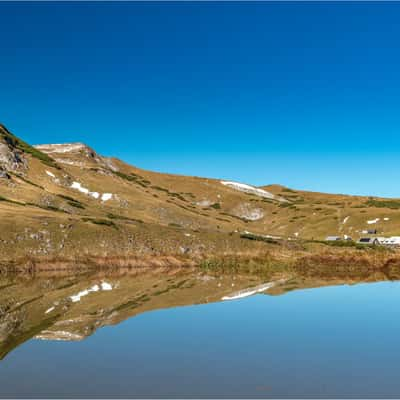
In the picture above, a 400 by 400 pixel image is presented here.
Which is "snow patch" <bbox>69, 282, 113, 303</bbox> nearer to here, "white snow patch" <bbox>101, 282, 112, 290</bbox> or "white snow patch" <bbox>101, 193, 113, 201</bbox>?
"white snow patch" <bbox>101, 282, 112, 290</bbox>

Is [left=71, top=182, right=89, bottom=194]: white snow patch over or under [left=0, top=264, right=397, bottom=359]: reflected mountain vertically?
over

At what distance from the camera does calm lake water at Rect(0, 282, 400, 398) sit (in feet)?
61.6

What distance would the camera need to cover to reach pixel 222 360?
76.0 ft

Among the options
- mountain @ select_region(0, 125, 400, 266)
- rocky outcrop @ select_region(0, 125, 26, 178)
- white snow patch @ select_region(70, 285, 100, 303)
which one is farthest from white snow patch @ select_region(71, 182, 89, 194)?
white snow patch @ select_region(70, 285, 100, 303)

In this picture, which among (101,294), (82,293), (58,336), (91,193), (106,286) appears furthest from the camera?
(91,193)

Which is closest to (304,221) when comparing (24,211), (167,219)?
(167,219)

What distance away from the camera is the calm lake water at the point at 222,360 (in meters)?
18.8

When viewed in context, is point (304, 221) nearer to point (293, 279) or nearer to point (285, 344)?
point (293, 279)

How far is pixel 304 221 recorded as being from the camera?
182000 mm

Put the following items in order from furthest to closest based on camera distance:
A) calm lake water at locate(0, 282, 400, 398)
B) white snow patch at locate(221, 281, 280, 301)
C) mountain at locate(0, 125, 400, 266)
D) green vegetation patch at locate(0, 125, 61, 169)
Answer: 1. green vegetation patch at locate(0, 125, 61, 169)
2. mountain at locate(0, 125, 400, 266)
3. white snow patch at locate(221, 281, 280, 301)
4. calm lake water at locate(0, 282, 400, 398)

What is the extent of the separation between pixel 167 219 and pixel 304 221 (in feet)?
211

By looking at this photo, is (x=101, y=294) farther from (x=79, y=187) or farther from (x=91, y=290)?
(x=79, y=187)

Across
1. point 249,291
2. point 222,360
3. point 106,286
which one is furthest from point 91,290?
point 222,360

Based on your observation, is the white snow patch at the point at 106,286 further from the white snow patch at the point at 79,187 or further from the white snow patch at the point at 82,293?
the white snow patch at the point at 79,187
